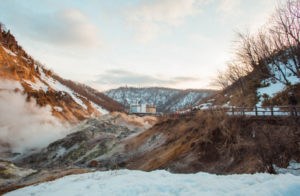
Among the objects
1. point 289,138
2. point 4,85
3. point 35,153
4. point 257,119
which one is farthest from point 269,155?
point 4,85

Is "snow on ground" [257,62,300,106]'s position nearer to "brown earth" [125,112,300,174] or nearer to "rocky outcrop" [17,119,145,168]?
"brown earth" [125,112,300,174]

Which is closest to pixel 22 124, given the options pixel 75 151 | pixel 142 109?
pixel 75 151

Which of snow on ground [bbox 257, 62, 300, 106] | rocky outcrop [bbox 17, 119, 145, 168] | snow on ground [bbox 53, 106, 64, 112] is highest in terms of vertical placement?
snow on ground [bbox 257, 62, 300, 106]

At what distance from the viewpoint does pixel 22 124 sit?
37.0 m

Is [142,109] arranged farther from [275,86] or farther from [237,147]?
[237,147]

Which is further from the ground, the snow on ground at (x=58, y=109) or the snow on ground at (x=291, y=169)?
the snow on ground at (x=58, y=109)

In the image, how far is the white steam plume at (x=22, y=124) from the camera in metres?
33.3

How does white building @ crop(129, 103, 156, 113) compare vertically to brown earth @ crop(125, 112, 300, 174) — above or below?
above

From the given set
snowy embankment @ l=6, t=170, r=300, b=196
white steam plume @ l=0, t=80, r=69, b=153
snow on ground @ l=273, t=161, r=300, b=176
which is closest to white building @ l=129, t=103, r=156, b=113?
white steam plume @ l=0, t=80, r=69, b=153

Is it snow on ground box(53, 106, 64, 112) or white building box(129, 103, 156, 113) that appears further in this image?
white building box(129, 103, 156, 113)

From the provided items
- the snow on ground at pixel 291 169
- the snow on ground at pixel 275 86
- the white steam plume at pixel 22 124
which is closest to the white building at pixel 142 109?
the white steam plume at pixel 22 124

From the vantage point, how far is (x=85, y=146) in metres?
26.3

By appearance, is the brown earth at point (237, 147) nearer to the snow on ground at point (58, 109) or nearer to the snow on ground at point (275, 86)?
the snow on ground at point (275, 86)

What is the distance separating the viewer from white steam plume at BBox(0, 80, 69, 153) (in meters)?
33.3
